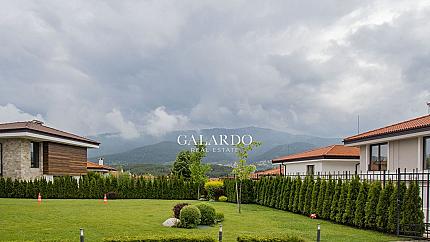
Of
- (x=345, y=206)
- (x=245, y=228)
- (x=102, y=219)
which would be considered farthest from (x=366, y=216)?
(x=102, y=219)

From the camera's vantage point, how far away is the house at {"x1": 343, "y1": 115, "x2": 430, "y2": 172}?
750 inches

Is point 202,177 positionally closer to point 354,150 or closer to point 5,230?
point 354,150

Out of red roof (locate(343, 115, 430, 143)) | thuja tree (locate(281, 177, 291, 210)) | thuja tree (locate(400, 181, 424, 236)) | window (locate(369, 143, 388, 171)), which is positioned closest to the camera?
thuja tree (locate(400, 181, 424, 236))

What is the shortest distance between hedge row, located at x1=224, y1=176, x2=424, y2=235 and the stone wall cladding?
16.2 metres

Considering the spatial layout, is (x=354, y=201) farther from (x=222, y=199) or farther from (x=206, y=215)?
(x=222, y=199)

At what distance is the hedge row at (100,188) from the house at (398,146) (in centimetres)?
1292

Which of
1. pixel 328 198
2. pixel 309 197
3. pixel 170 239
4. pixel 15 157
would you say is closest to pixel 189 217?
pixel 170 239

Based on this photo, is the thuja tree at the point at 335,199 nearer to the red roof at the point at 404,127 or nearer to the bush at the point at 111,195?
the red roof at the point at 404,127

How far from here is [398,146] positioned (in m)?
21.2

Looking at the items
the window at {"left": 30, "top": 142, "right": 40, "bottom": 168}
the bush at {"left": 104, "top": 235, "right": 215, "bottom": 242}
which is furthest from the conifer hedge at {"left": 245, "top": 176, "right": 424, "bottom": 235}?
the window at {"left": 30, "top": 142, "right": 40, "bottom": 168}

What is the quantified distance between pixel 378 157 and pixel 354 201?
834 cm

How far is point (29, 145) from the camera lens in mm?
28953

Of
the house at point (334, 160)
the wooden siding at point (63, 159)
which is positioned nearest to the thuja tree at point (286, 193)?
the house at point (334, 160)

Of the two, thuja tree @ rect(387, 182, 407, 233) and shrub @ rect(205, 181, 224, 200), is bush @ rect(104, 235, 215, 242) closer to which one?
thuja tree @ rect(387, 182, 407, 233)
